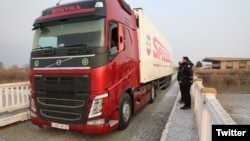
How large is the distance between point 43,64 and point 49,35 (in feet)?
2.24

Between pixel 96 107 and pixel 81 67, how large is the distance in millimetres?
865

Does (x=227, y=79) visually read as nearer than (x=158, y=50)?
No

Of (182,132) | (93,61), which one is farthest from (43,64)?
(182,132)

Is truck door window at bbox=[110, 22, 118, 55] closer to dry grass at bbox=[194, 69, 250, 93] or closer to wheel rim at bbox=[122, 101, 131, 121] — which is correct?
wheel rim at bbox=[122, 101, 131, 121]

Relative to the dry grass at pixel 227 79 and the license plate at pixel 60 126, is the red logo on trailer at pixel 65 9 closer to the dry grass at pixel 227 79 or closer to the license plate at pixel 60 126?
the license plate at pixel 60 126

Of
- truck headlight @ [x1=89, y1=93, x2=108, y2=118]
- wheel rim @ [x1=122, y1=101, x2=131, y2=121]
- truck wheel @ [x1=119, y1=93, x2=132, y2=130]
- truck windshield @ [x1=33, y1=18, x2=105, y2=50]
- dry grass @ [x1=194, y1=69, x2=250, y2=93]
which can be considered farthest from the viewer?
dry grass @ [x1=194, y1=69, x2=250, y2=93]

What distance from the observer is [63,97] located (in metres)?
4.73

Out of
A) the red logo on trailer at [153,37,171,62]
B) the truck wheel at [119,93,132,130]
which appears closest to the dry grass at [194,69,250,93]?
the red logo on trailer at [153,37,171,62]

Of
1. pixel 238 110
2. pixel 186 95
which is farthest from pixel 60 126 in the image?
pixel 238 110

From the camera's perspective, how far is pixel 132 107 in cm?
616

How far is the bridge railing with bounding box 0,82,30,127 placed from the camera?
6.18 m

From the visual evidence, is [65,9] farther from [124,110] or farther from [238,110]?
[238,110]

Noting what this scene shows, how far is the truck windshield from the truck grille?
2.35 ft

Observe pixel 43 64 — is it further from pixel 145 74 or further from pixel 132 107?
pixel 145 74
